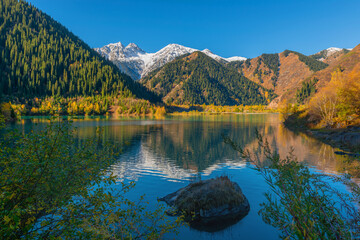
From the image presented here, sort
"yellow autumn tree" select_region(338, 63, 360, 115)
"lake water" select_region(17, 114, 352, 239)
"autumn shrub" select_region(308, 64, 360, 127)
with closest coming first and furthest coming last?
"lake water" select_region(17, 114, 352, 239) → "yellow autumn tree" select_region(338, 63, 360, 115) → "autumn shrub" select_region(308, 64, 360, 127)

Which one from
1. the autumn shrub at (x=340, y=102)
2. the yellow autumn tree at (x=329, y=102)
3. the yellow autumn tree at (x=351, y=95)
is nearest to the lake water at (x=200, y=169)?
the yellow autumn tree at (x=351, y=95)

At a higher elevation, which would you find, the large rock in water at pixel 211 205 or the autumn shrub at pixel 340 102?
the autumn shrub at pixel 340 102

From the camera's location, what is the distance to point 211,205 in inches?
678

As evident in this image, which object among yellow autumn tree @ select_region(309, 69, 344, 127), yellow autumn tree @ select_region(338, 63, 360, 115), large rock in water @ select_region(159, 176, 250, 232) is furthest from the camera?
yellow autumn tree @ select_region(309, 69, 344, 127)

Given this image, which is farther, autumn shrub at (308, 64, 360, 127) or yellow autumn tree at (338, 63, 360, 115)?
autumn shrub at (308, 64, 360, 127)

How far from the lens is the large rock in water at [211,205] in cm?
1609

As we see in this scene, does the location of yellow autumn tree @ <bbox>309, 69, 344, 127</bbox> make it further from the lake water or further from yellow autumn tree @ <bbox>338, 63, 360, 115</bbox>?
the lake water

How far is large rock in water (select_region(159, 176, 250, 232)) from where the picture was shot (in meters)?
16.1

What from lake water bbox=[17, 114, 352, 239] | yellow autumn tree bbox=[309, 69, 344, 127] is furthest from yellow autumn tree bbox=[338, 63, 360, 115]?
lake water bbox=[17, 114, 352, 239]

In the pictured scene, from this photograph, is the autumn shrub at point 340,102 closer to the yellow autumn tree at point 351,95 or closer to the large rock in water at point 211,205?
the yellow autumn tree at point 351,95

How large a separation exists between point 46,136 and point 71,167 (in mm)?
1577

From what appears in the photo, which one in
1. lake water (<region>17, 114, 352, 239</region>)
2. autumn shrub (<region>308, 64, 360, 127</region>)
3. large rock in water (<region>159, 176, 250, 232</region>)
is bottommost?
lake water (<region>17, 114, 352, 239</region>)

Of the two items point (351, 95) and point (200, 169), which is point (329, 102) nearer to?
point (351, 95)

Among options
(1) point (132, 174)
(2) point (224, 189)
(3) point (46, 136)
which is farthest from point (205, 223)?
(1) point (132, 174)
